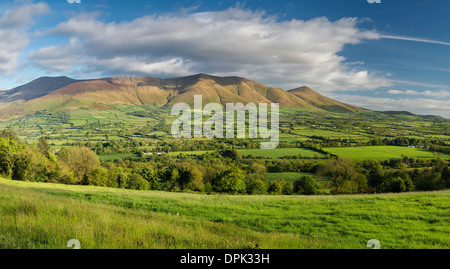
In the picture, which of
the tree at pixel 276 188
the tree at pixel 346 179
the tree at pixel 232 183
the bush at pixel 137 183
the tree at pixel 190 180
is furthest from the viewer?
the bush at pixel 137 183

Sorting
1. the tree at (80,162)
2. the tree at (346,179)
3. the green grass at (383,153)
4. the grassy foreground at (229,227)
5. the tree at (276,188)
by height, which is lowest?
the tree at (276,188)

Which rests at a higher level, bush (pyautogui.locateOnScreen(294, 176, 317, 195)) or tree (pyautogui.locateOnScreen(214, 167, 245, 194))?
tree (pyautogui.locateOnScreen(214, 167, 245, 194))

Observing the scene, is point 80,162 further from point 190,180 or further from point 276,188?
point 276,188

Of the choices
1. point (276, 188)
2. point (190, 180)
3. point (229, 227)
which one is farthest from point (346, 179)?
point (229, 227)

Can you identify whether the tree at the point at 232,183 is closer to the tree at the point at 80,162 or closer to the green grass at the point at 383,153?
the tree at the point at 80,162

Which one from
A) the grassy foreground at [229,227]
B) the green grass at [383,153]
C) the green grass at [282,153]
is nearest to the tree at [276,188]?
the green grass at [282,153]

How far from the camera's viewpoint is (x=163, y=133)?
17362 centimetres

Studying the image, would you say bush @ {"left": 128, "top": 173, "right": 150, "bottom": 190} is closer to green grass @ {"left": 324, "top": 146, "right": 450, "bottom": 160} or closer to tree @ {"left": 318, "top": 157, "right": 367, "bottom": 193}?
tree @ {"left": 318, "top": 157, "right": 367, "bottom": 193}

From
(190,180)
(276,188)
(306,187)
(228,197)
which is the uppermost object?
(228,197)

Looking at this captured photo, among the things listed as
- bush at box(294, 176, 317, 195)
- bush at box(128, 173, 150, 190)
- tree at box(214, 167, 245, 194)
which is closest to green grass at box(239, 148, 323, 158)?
bush at box(294, 176, 317, 195)

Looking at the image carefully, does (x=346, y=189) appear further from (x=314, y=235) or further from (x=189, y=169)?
(x=314, y=235)

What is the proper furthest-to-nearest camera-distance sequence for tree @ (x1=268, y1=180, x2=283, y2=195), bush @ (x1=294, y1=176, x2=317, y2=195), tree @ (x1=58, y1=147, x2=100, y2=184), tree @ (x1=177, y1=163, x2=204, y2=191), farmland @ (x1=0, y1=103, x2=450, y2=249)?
tree @ (x1=177, y1=163, x2=204, y2=191) → tree @ (x1=268, y1=180, x2=283, y2=195) → bush @ (x1=294, y1=176, x2=317, y2=195) → tree @ (x1=58, y1=147, x2=100, y2=184) → farmland @ (x1=0, y1=103, x2=450, y2=249)

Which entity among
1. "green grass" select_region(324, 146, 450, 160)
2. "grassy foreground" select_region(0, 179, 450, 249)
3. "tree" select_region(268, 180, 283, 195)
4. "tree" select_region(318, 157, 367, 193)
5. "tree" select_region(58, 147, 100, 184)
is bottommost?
"tree" select_region(268, 180, 283, 195)
